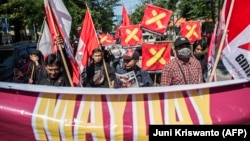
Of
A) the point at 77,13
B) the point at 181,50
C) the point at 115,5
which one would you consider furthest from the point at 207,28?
the point at 181,50

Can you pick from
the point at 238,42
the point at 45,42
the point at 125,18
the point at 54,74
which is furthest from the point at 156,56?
the point at 125,18

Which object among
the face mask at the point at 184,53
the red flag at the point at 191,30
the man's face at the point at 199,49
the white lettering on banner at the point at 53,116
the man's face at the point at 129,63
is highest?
the face mask at the point at 184,53

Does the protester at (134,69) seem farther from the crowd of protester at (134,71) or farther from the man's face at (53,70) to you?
the man's face at (53,70)

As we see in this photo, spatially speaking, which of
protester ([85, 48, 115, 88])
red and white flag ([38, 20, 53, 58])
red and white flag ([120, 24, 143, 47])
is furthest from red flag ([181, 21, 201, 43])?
protester ([85, 48, 115, 88])

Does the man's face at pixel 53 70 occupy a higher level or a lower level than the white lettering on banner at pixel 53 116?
higher

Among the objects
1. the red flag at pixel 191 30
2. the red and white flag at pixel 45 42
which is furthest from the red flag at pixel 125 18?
the red and white flag at pixel 45 42

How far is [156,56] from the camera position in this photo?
1037cm

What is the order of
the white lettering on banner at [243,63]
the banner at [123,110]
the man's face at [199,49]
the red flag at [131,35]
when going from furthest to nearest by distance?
the red flag at [131,35] → the man's face at [199,49] → the white lettering on banner at [243,63] → the banner at [123,110]

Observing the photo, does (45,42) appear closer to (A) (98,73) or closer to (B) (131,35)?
(A) (98,73)

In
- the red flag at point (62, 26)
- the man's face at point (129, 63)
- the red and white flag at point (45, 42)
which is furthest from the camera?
the red and white flag at point (45, 42)

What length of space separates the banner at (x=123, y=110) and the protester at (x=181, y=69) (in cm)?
114

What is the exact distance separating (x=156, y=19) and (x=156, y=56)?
217 centimetres

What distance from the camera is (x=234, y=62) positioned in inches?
192

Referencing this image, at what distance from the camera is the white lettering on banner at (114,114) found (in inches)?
164
